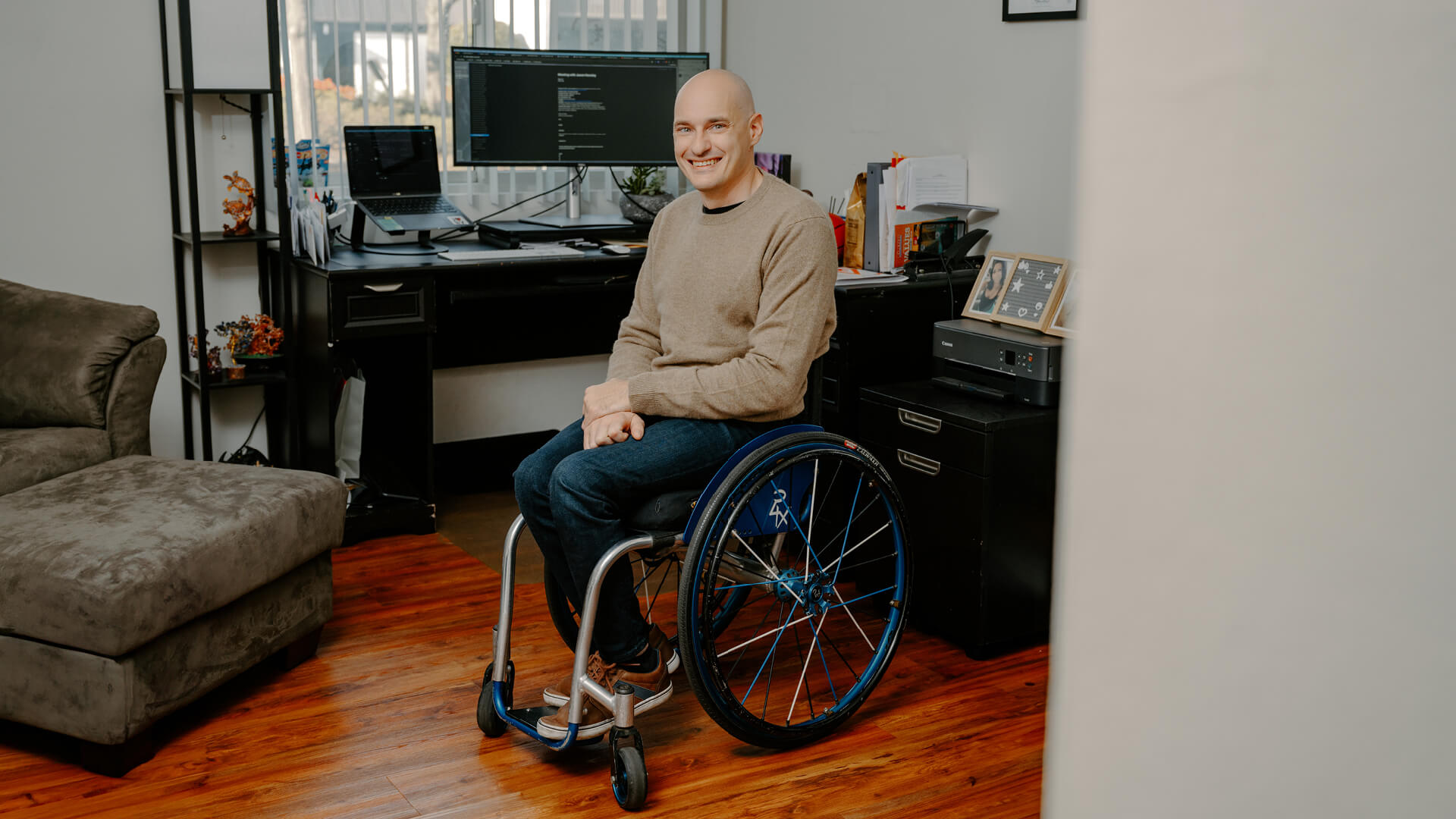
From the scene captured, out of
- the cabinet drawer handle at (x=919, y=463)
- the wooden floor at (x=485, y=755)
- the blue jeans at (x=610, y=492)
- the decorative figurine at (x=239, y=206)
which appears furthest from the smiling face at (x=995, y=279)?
the decorative figurine at (x=239, y=206)

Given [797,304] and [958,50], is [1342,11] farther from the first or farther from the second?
Answer: [958,50]

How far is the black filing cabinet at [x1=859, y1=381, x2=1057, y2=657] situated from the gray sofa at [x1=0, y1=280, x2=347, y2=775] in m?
1.24

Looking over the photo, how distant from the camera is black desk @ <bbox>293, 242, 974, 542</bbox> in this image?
9.46 feet

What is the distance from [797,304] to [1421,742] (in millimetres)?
1758

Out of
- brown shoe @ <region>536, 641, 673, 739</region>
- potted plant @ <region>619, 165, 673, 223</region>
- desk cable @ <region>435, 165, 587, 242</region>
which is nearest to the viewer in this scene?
brown shoe @ <region>536, 641, 673, 739</region>

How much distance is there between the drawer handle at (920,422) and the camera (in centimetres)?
246

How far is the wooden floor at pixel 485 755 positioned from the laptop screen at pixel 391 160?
1.36 m

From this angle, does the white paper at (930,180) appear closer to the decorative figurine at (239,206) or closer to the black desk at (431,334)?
the black desk at (431,334)

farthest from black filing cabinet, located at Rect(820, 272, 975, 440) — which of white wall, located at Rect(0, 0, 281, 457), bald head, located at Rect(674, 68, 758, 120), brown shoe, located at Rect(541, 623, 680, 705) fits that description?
white wall, located at Rect(0, 0, 281, 457)

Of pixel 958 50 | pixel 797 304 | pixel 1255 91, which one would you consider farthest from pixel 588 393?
pixel 1255 91

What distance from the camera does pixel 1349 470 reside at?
197 mm

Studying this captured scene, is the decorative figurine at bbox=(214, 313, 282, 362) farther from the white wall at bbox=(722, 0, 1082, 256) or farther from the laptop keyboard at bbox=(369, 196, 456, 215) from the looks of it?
the white wall at bbox=(722, 0, 1082, 256)

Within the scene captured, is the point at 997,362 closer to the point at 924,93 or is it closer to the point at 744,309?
the point at 744,309

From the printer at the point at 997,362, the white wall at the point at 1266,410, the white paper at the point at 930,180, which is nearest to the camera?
the white wall at the point at 1266,410
